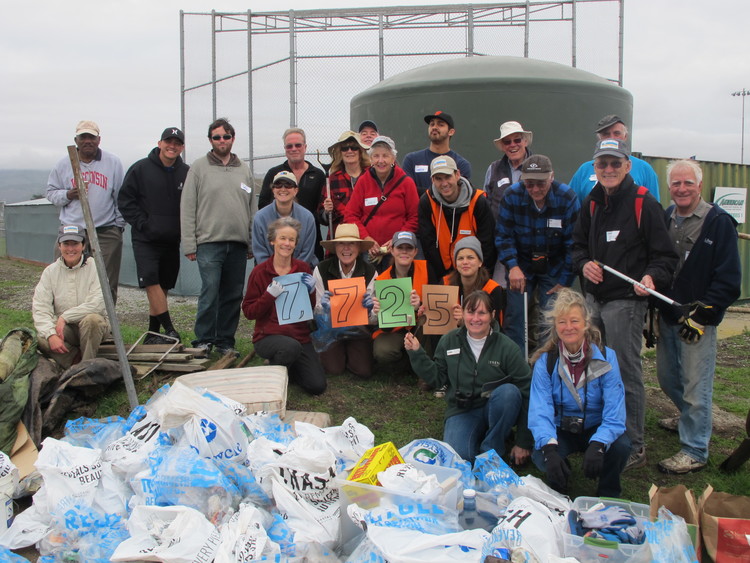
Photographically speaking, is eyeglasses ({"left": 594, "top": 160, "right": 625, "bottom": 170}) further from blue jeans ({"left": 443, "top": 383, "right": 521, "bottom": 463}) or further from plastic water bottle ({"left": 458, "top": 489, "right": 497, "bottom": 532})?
plastic water bottle ({"left": 458, "top": 489, "right": 497, "bottom": 532})

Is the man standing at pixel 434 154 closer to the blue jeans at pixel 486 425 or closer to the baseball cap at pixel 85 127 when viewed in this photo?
the blue jeans at pixel 486 425

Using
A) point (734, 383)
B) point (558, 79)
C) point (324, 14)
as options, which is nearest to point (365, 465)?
point (734, 383)

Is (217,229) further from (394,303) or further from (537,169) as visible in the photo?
(537,169)

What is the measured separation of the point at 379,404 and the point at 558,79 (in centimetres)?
537

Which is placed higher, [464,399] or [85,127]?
[85,127]

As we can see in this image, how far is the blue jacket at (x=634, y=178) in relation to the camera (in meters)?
4.97

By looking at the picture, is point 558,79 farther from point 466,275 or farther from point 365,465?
point 365,465

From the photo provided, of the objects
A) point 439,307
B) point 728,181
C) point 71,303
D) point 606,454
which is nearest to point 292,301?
point 439,307

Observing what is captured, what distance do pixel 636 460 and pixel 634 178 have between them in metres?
2.12

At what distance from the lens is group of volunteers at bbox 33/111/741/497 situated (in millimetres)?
3814

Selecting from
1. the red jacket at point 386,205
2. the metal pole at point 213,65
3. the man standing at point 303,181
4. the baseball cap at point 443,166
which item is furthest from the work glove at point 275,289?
the metal pole at point 213,65

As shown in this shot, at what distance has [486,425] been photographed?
4.10 metres

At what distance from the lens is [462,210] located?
514 cm

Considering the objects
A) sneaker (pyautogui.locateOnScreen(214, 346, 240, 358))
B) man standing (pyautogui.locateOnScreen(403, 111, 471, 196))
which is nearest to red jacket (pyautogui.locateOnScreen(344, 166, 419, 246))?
man standing (pyautogui.locateOnScreen(403, 111, 471, 196))
